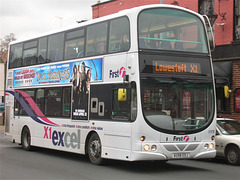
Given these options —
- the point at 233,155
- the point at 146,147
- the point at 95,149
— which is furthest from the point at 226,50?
the point at 146,147

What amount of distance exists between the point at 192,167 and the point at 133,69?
11.9 feet

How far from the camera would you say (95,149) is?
12516mm

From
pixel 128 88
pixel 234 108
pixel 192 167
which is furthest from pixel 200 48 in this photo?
pixel 234 108

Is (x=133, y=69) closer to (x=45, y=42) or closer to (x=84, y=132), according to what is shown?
(x=84, y=132)

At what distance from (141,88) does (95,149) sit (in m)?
2.61

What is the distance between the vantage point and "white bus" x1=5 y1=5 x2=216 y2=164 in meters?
11.1

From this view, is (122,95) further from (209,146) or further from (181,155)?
(209,146)

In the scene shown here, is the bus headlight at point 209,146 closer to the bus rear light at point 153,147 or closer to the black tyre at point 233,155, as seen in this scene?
the bus rear light at point 153,147

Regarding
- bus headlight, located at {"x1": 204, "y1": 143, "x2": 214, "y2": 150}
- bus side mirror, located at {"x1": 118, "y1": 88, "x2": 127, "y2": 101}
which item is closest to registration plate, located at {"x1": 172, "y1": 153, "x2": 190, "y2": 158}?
bus headlight, located at {"x1": 204, "y1": 143, "x2": 214, "y2": 150}

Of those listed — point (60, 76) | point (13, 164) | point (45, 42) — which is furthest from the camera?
point (45, 42)

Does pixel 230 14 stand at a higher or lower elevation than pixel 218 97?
higher

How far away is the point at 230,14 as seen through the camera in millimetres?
21297

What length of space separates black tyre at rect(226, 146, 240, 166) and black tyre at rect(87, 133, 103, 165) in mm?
4271

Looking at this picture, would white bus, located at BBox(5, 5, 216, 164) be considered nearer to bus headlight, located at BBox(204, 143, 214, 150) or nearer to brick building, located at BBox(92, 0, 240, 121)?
bus headlight, located at BBox(204, 143, 214, 150)
